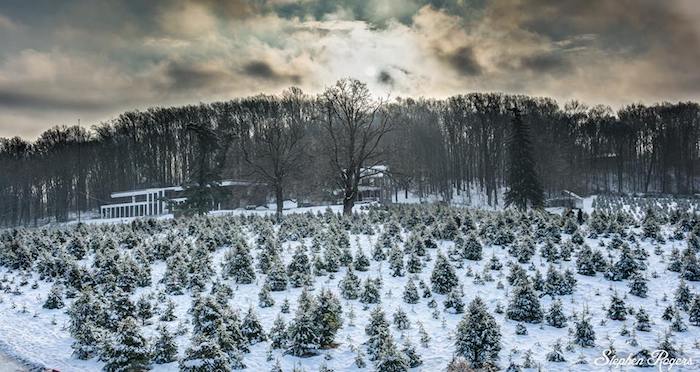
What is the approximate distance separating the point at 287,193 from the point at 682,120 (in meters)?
67.2

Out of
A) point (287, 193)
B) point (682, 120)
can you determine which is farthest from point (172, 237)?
point (682, 120)

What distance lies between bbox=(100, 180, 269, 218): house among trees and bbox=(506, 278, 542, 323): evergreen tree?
4139cm

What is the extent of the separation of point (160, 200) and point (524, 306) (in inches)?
1873

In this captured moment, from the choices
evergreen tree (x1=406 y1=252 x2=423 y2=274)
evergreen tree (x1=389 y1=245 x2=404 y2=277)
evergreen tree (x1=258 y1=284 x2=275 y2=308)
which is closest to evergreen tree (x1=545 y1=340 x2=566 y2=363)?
evergreen tree (x1=406 y1=252 x2=423 y2=274)

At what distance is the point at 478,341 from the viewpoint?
33.2 feet

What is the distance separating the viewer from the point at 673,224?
22156 millimetres

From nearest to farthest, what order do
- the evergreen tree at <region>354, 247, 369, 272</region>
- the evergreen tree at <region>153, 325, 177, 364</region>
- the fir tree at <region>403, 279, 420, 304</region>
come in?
1. the evergreen tree at <region>153, 325, 177, 364</region>
2. the fir tree at <region>403, 279, 420, 304</region>
3. the evergreen tree at <region>354, 247, 369, 272</region>

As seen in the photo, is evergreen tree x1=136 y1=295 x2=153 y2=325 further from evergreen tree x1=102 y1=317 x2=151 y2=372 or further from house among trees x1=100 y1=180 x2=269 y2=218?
house among trees x1=100 y1=180 x2=269 y2=218

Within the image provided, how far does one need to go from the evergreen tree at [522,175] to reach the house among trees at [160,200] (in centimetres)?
2549

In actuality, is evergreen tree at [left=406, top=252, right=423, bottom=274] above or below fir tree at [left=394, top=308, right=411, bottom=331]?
above

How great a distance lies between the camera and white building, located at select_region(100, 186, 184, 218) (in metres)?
65.0

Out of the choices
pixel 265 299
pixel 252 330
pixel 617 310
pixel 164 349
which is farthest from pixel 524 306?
pixel 164 349

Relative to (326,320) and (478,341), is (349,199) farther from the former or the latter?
(478,341)

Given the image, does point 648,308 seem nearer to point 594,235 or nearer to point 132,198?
point 594,235
